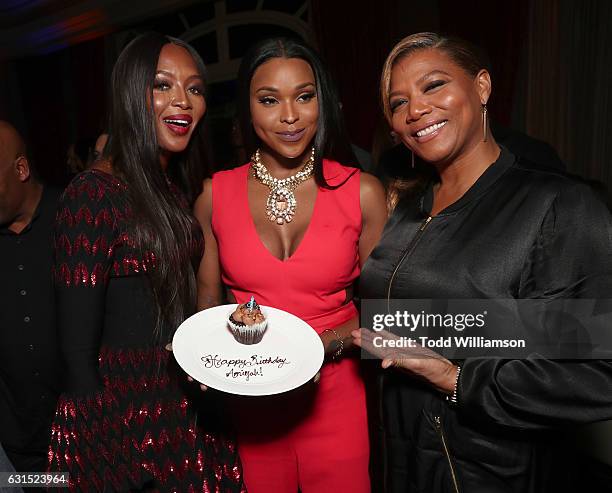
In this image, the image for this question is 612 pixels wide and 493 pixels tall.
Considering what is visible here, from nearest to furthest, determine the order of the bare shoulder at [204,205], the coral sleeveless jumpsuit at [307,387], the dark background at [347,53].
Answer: the coral sleeveless jumpsuit at [307,387]
the bare shoulder at [204,205]
the dark background at [347,53]

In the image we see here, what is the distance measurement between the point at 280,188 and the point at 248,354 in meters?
0.67

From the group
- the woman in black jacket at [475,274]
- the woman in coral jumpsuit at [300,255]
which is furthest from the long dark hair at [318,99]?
the woman in black jacket at [475,274]

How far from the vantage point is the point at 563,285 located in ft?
3.91

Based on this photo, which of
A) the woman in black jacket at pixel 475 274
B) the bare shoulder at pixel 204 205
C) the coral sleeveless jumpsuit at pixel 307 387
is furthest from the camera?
the bare shoulder at pixel 204 205

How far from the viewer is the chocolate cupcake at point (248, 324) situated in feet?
5.05

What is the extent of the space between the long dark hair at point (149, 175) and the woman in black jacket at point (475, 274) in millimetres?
600

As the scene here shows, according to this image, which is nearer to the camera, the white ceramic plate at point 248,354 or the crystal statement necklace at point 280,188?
the white ceramic plate at point 248,354

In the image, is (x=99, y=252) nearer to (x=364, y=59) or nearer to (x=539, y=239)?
(x=539, y=239)

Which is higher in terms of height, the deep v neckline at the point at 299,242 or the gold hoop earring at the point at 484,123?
the gold hoop earring at the point at 484,123

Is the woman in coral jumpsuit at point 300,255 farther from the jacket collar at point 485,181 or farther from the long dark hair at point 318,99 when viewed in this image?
the jacket collar at point 485,181

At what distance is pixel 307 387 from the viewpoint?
1824 mm

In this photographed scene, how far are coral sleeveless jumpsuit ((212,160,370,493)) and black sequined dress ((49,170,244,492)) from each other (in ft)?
0.49

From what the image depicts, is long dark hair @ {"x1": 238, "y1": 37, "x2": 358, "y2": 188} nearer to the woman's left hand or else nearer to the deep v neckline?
the deep v neckline

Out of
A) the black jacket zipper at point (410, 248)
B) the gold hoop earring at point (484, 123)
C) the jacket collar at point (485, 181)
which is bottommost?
the black jacket zipper at point (410, 248)
